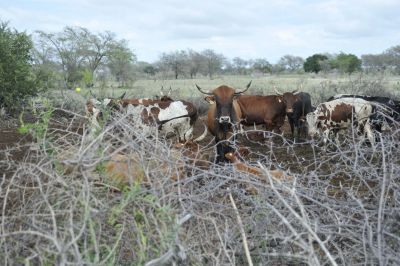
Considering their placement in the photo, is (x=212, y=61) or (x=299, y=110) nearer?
(x=299, y=110)

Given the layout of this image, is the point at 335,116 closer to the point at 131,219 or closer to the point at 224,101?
the point at 224,101

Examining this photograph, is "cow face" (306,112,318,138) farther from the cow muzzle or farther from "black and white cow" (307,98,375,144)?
the cow muzzle

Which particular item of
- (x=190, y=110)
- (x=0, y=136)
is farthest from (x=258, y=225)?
(x=0, y=136)

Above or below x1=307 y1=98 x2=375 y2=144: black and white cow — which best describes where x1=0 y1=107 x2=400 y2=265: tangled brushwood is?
above

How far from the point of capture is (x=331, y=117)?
461 inches

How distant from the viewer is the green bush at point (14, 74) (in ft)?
60.7

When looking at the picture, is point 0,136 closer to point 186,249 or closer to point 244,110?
point 244,110

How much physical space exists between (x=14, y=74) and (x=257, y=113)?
9.64 m

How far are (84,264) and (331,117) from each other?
9907mm

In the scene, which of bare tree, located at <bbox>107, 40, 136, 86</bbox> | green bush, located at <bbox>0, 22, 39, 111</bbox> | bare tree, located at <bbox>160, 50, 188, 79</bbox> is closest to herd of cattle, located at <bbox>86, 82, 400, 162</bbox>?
green bush, located at <bbox>0, 22, 39, 111</bbox>

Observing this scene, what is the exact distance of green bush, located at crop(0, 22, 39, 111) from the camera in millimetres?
18495

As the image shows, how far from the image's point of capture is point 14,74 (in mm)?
18656

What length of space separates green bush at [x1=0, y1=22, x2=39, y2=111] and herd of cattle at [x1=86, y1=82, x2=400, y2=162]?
329 inches

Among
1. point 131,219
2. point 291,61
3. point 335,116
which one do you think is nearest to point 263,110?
point 335,116
